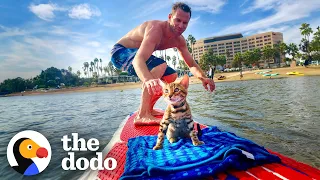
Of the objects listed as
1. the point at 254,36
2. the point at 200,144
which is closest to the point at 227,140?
the point at 200,144

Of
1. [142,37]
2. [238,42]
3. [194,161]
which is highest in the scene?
[238,42]

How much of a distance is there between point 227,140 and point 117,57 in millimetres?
3692

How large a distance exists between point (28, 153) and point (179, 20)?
3.33 m

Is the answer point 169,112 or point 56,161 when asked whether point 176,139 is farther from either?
point 56,161

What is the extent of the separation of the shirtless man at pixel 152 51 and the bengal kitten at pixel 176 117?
25 centimetres

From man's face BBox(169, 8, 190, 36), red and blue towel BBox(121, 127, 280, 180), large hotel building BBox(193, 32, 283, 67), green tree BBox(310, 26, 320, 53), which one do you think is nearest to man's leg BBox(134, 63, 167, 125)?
man's face BBox(169, 8, 190, 36)

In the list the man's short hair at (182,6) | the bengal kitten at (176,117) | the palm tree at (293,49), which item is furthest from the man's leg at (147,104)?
the palm tree at (293,49)

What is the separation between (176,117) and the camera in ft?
9.72

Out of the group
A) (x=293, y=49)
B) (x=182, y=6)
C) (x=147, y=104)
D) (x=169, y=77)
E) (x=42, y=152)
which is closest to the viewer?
(x=182, y=6)

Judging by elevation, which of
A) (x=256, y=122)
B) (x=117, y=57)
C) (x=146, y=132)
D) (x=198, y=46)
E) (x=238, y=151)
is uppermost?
(x=198, y=46)

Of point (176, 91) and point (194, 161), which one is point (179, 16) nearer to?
point (176, 91)

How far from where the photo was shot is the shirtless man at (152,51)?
372cm

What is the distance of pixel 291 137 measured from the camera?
17.0 ft

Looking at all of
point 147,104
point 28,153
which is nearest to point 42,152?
point 28,153
